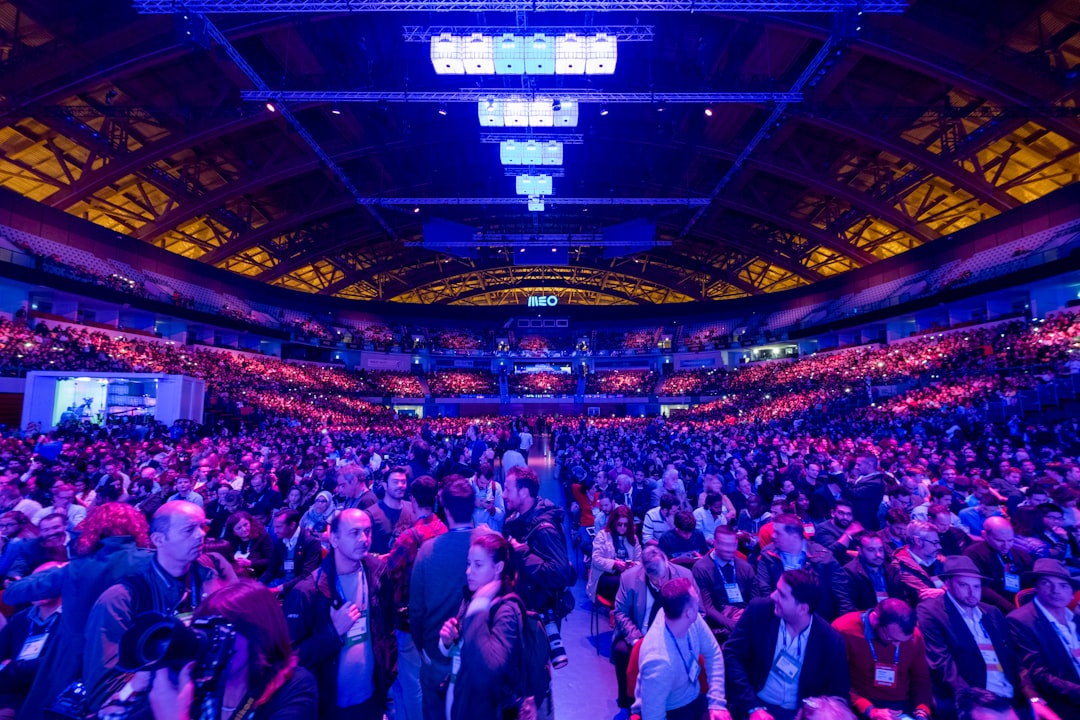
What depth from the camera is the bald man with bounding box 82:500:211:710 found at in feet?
6.43

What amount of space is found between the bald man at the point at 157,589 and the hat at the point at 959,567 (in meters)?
3.95

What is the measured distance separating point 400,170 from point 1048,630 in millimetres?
27087

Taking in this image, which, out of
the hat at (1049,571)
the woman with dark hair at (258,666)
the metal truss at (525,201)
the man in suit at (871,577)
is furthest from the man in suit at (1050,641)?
the metal truss at (525,201)

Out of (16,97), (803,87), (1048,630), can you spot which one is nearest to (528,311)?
(803,87)

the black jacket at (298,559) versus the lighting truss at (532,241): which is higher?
the lighting truss at (532,241)

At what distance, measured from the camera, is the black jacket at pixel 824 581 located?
354cm

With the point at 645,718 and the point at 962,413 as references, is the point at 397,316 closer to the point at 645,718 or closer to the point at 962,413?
the point at 962,413

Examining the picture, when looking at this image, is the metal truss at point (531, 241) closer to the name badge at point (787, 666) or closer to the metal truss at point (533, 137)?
the metal truss at point (533, 137)

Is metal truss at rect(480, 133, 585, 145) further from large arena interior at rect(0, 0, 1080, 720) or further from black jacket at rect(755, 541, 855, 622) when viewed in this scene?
black jacket at rect(755, 541, 855, 622)

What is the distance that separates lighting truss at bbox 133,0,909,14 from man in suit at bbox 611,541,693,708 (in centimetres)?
1201

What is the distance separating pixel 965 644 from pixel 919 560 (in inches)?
45.6

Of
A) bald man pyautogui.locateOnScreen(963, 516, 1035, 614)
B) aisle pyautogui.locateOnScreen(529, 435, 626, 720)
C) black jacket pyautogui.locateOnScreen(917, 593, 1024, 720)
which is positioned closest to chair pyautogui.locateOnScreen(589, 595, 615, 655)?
aisle pyautogui.locateOnScreen(529, 435, 626, 720)

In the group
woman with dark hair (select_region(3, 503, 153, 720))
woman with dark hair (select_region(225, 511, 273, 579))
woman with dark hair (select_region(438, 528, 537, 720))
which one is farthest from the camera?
woman with dark hair (select_region(225, 511, 273, 579))

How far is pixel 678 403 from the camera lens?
130 ft
